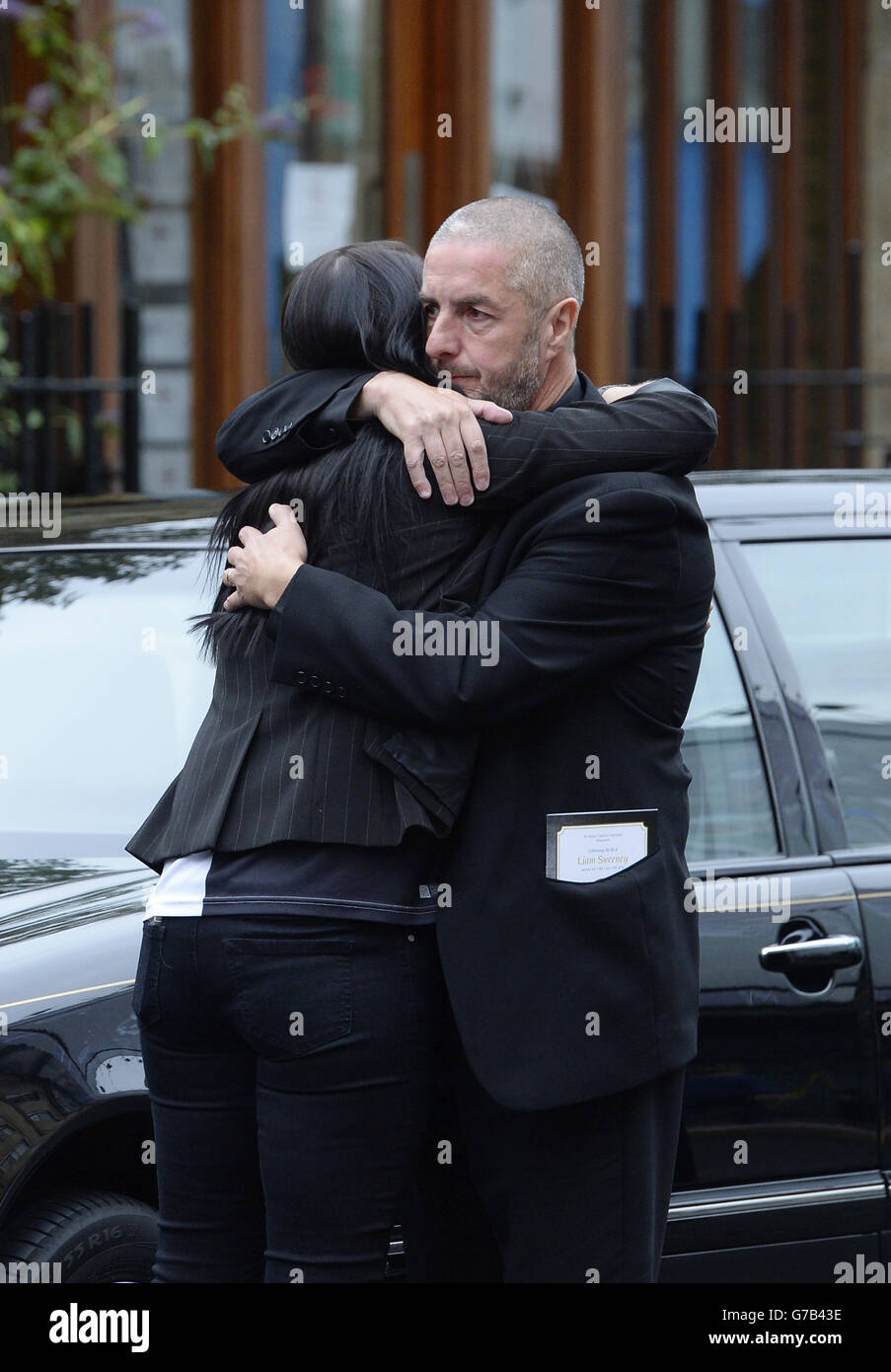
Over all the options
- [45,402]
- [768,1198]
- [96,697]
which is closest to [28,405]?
[45,402]

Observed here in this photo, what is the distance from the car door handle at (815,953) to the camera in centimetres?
288

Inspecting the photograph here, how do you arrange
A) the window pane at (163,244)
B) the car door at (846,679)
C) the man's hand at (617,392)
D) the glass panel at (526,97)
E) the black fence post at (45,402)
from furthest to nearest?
1. the glass panel at (526,97)
2. the window pane at (163,244)
3. the black fence post at (45,402)
4. the car door at (846,679)
5. the man's hand at (617,392)

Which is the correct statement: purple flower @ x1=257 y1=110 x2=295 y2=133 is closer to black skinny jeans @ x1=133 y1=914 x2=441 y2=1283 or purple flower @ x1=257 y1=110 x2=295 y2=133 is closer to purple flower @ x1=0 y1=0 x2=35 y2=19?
purple flower @ x1=0 y1=0 x2=35 y2=19

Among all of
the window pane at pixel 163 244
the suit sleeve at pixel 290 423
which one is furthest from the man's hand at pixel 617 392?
the window pane at pixel 163 244

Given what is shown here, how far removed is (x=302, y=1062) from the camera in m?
1.99

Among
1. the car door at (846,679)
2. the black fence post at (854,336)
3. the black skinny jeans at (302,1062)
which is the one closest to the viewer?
the black skinny jeans at (302,1062)

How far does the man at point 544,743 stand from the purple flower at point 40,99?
4.83 metres

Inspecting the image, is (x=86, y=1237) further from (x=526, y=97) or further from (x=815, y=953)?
(x=526, y=97)

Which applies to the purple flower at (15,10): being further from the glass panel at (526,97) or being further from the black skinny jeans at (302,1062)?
the black skinny jeans at (302,1062)

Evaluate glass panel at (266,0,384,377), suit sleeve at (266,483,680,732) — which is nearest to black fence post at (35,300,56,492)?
glass panel at (266,0,384,377)

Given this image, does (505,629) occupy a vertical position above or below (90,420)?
below

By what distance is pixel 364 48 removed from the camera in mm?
8352

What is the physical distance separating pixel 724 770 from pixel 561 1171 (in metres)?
1.04
